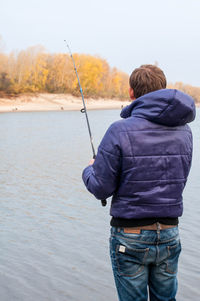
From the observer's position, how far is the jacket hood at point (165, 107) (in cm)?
208

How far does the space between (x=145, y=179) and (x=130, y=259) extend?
0.40 m

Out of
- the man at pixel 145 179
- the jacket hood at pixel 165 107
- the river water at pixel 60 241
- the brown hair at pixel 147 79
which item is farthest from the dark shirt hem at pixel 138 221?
the river water at pixel 60 241

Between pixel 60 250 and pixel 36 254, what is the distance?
28 centimetres

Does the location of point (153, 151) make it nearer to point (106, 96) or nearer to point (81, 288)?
point (81, 288)

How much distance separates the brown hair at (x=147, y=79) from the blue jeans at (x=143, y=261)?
0.71 meters

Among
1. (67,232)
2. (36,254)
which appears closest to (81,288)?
(36,254)

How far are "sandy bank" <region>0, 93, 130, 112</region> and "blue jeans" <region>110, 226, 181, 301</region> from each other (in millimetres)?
47119

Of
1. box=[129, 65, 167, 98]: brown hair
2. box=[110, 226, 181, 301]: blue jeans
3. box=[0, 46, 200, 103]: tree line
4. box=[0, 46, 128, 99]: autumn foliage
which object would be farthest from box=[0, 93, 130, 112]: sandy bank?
box=[110, 226, 181, 301]: blue jeans

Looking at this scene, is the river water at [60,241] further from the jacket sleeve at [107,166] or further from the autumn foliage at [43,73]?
the autumn foliage at [43,73]

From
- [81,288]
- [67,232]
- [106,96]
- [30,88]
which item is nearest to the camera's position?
[81,288]

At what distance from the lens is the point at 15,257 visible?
4594 mm

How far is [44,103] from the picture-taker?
183 ft

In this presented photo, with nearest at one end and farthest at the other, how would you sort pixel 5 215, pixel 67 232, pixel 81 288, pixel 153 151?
pixel 153 151 < pixel 81 288 < pixel 67 232 < pixel 5 215

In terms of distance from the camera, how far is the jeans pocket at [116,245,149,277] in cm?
211
